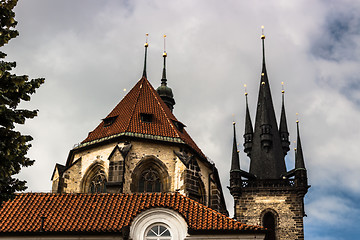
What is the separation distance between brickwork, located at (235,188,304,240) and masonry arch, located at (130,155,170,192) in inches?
435

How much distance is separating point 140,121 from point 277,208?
12.5 m

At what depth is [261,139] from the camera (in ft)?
139

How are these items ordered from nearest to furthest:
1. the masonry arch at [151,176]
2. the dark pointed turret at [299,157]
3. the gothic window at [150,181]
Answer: the masonry arch at [151,176]
the gothic window at [150,181]
the dark pointed turret at [299,157]

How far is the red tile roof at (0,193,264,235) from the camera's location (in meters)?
16.9

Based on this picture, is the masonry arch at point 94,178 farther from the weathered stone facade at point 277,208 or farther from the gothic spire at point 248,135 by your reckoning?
the gothic spire at point 248,135

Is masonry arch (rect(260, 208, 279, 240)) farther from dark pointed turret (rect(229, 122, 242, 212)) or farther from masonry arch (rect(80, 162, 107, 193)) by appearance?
masonry arch (rect(80, 162, 107, 193))

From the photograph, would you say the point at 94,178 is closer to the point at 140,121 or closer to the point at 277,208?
the point at 140,121

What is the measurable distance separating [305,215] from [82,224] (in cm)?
2445

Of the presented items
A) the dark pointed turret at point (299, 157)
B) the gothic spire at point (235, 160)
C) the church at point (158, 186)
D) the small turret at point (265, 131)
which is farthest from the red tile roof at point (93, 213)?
the small turret at point (265, 131)

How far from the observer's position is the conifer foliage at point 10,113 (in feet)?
41.5

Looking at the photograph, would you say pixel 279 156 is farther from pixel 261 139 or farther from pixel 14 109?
pixel 14 109

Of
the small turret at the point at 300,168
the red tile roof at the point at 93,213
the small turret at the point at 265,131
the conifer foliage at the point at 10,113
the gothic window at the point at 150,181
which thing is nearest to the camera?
the conifer foliage at the point at 10,113

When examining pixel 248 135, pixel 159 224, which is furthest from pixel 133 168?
pixel 248 135

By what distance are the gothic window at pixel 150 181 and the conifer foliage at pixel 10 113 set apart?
14.7 m
